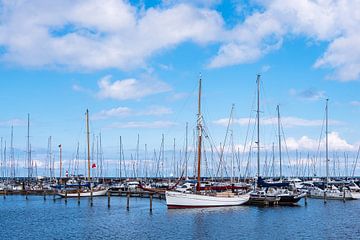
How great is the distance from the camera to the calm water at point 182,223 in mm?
44469

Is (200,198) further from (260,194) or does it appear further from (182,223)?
(182,223)

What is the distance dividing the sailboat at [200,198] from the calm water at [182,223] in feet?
6.03

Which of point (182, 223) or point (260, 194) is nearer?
point (182, 223)

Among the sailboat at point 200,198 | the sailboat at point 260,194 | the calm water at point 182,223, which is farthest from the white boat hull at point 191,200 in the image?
the sailboat at point 260,194

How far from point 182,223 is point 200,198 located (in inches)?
582

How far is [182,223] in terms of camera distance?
5184 cm

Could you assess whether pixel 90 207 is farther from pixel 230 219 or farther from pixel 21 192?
pixel 21 192

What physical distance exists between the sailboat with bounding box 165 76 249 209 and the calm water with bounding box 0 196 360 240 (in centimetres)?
184

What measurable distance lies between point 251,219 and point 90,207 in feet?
90.2

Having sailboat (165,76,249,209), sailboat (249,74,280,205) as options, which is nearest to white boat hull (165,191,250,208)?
sailboat (165,76,249,209)

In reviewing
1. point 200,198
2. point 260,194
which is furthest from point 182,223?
point 260,194

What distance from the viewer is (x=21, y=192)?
340ft

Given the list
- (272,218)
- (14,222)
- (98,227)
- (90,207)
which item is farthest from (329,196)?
(14,222)

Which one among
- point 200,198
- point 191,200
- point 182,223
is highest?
point 200,198
